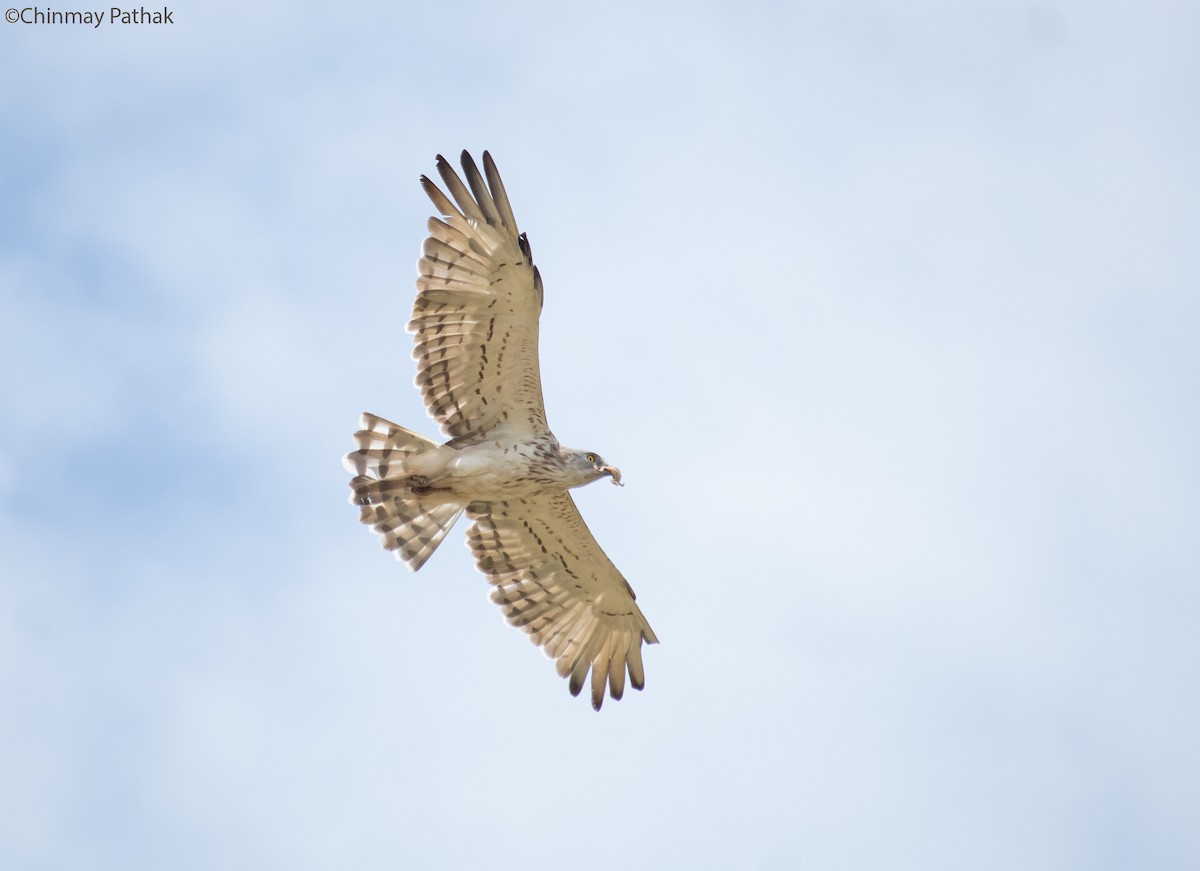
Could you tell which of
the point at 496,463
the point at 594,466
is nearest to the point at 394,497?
the point at 496,463

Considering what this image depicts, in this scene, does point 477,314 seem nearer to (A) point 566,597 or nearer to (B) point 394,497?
(B) point 394,497

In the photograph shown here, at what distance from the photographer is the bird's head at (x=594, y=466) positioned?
14383 millimetres

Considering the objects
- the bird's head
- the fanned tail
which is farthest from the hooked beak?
the fanned tail

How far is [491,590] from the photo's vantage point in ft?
51.1

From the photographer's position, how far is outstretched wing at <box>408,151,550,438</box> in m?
13.7

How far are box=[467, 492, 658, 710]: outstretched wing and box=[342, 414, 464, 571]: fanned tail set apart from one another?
58cm

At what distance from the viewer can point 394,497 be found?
1461 cm

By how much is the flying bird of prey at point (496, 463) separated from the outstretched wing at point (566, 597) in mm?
12

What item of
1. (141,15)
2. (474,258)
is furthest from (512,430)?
(141,15)

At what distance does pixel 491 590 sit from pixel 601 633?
1.16 meters

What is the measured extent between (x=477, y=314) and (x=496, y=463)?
1405 millimetres

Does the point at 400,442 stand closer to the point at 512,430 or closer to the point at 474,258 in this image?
the point at 512,430

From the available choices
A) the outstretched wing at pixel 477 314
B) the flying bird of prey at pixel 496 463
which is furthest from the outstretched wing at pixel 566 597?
the outstretched wing at pixel 477 314

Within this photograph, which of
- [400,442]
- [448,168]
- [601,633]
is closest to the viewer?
[448,168]
